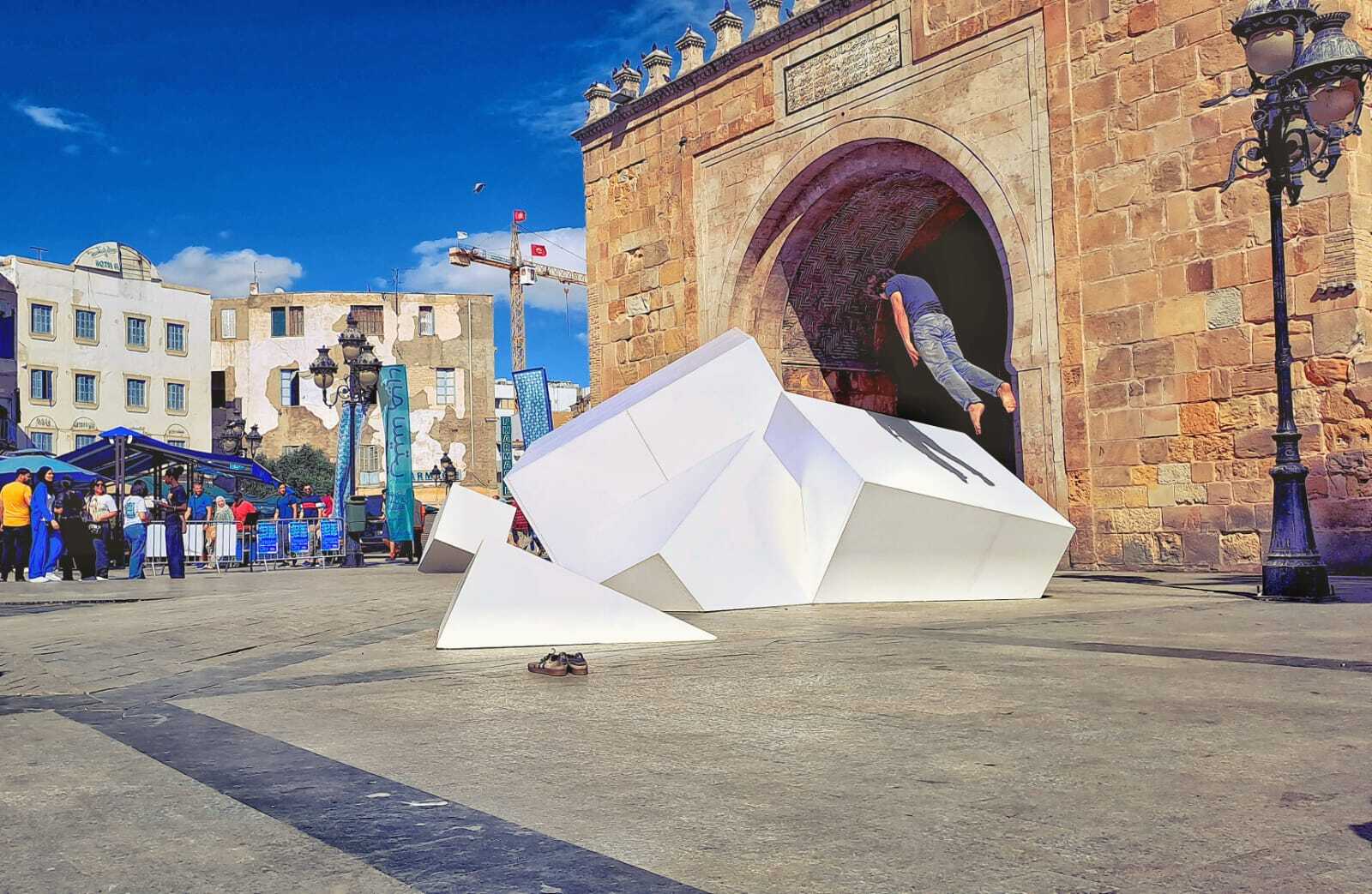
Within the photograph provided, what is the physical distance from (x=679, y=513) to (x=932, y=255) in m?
11.7

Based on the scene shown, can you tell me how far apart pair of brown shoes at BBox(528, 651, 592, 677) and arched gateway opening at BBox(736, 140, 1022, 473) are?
1073cm

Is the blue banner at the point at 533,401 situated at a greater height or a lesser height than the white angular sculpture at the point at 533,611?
greater

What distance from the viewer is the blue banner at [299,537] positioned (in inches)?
763

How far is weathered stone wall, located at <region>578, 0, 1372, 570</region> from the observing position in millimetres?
10547

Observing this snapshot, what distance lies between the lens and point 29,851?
7.79 ft

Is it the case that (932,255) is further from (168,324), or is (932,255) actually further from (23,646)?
(168,324)

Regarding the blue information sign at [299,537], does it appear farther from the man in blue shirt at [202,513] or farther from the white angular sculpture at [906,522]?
the white angular sculpture at [906,522]

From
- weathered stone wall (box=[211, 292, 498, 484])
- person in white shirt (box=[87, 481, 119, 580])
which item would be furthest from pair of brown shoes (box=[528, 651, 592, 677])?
weathered stone wall (box=[211, 292, 498, 484])

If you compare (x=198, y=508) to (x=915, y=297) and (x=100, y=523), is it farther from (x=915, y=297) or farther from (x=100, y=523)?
(x=915, y=297)

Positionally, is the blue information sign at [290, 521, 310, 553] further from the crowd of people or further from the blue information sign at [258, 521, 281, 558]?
the crowd of people

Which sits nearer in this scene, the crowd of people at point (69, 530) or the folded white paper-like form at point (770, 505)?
the folded white paper-like form at point (770, 505)

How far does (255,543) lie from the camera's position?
20.0 metres

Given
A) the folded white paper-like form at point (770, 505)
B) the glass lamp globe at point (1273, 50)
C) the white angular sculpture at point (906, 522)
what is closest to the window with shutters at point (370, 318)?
the folded white paper-like form at point (770, 505)

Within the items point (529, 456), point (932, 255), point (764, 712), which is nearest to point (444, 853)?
point (764, 712)
